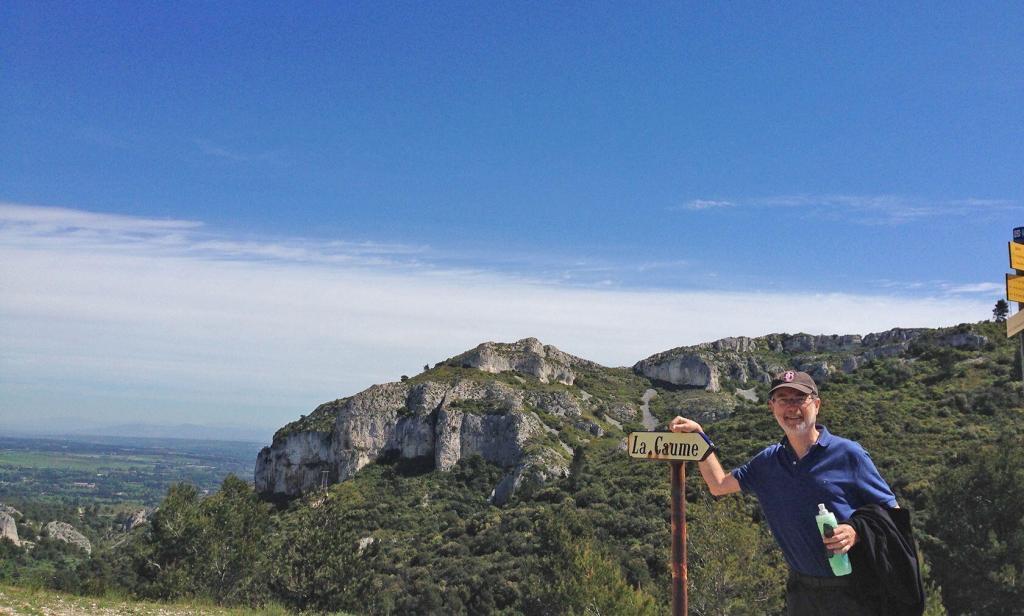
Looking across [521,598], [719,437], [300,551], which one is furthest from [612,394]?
[300,551]

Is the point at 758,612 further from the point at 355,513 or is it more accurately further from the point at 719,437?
the point at 355,513

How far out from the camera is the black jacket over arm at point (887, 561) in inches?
107

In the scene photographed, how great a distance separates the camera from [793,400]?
3.15 m

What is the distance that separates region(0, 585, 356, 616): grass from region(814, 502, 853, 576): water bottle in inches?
421

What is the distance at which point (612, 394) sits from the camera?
8781 cm

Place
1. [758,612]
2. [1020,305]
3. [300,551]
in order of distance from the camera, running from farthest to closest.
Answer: [300,551]
[758,612]
[1020,305]

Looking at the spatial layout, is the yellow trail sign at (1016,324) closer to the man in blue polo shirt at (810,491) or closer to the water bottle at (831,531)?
the man in blue polo shirt at (810,491)

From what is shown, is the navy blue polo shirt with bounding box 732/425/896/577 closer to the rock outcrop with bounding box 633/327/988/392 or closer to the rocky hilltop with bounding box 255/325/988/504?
the rocky hilltop with bounding box 255/325/988/504

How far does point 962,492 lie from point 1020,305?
1677 cm

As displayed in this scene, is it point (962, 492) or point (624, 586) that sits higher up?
point (962, 492)

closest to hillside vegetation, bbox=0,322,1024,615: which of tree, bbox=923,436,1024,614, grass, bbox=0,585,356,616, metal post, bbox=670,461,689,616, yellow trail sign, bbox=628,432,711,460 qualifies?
tree, bbox=923,436,1024,614

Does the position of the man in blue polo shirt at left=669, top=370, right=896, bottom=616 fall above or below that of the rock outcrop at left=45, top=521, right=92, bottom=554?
above

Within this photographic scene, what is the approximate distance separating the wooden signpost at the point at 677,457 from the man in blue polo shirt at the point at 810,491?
46cm

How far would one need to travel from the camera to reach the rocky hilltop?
66.4 metres
